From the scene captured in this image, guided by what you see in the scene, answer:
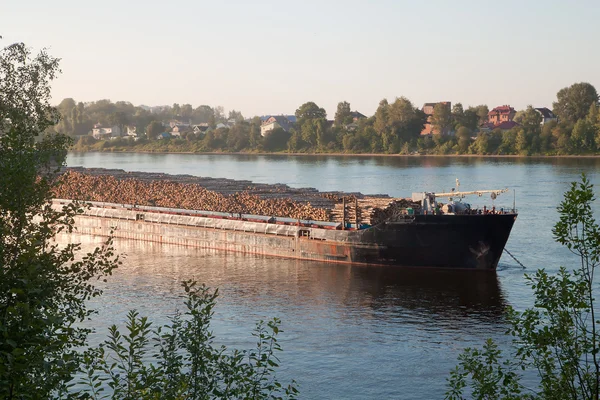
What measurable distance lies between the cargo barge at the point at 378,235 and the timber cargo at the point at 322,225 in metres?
0.06

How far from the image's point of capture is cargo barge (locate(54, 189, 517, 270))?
146ft

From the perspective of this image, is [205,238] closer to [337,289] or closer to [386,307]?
[337,289]

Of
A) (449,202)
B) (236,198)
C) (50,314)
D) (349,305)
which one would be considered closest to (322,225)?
(449,202)

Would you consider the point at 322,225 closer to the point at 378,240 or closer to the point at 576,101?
the point at 378,240

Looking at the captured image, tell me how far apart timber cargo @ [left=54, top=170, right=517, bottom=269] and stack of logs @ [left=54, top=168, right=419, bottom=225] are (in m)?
0.09

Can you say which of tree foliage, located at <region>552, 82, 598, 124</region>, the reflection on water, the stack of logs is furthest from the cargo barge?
tree foliage, located at <region>552, 82, 598, 124</region>

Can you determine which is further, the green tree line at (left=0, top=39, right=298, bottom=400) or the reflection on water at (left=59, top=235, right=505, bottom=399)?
the reflection on water at (left=59, top=235, right=505, bottom=399)

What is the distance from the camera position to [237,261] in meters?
52.6

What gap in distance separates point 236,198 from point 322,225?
12.3m

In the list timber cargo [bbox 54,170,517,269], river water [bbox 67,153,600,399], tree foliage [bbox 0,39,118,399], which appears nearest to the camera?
tree foliage [bbox 0,39,118,399]

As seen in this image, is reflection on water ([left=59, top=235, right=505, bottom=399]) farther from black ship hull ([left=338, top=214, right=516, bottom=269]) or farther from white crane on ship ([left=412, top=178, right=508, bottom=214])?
white crane on ship ([left=412, top=178, right=508, bottom=214])

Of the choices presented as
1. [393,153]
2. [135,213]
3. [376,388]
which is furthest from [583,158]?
[376,388]

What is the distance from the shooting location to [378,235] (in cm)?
4684

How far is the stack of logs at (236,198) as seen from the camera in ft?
163
